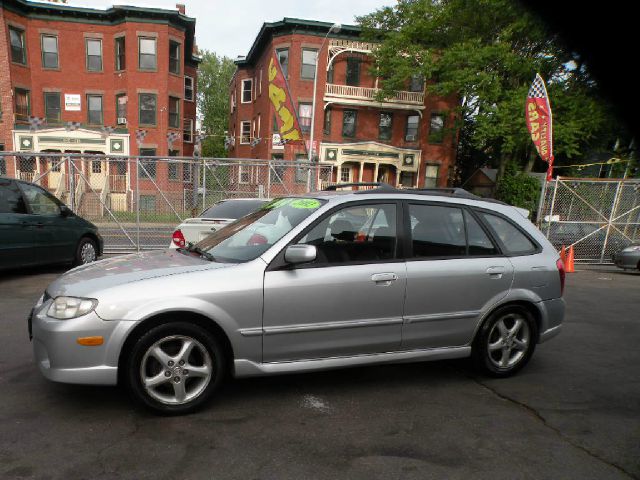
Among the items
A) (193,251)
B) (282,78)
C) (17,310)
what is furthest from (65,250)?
(282,78)

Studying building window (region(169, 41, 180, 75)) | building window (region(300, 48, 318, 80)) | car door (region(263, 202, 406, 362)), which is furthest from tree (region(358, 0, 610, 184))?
car door (region(263, 202, 406, 362))

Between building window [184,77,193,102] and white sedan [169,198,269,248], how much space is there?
84.3 feet

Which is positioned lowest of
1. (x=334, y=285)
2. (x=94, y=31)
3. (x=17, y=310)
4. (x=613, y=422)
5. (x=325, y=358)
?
(x=17, y=310)

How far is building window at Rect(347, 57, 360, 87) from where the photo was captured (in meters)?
27.3

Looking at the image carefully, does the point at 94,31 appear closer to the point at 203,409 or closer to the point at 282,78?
the point at 282,78

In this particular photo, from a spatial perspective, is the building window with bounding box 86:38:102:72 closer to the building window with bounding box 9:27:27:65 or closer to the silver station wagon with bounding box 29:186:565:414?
the building window with bounding box 9:27:27:65

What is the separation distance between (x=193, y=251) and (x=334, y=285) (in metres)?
1.37

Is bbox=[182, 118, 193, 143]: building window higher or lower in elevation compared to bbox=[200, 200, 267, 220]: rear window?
higher

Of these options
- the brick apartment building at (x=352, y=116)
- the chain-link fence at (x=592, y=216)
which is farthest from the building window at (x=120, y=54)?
the chain-link fence at (x=592, y=216)

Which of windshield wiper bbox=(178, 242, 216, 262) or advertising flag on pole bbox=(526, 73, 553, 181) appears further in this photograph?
advertising flag on pole bbox=(526, 73, 553, 181)

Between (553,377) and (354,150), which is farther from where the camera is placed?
(354,150)

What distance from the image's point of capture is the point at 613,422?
131 inches

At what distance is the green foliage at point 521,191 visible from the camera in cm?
2103

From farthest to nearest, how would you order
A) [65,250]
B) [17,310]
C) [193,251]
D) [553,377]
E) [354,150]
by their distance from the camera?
1. [354,150]
2. [65,250]
3. [17,310]
4. [553,377]
5. [193,251]
